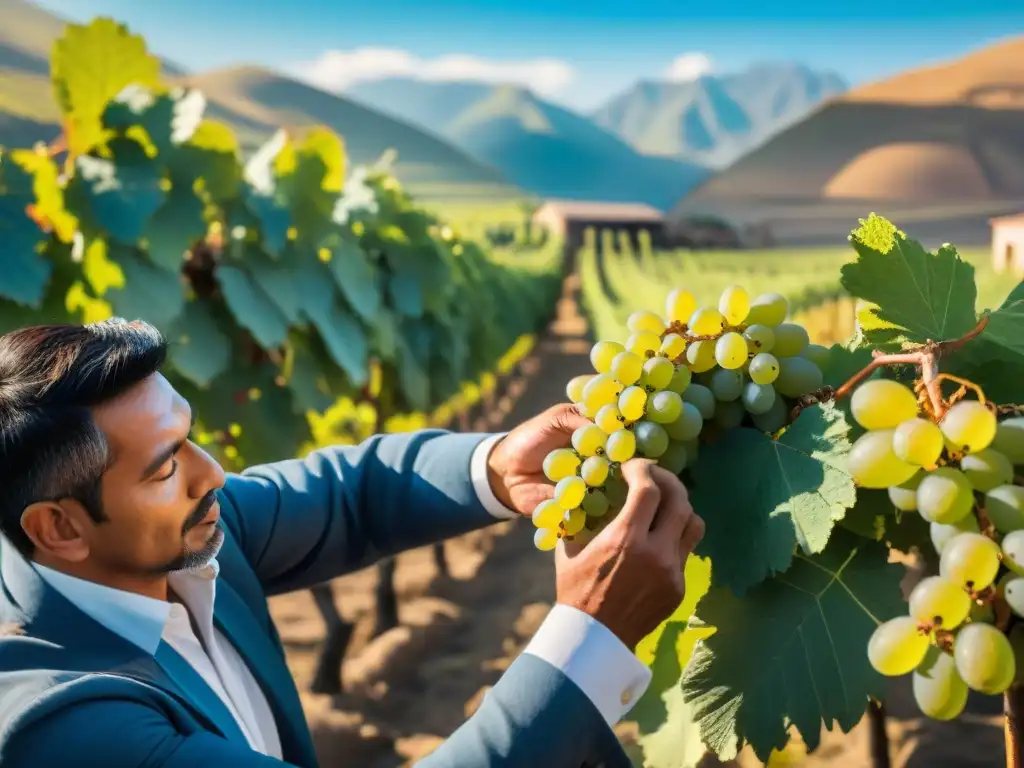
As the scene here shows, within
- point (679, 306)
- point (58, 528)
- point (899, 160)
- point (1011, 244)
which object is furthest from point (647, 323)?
point (899, 160)

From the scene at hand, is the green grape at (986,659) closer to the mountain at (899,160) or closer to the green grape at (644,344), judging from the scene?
the green grape at (644,344)

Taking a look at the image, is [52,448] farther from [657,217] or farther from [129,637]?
[657,217]

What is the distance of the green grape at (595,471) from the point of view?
98 centimetres

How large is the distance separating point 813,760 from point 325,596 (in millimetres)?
2321

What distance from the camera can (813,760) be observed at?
9.25 feet

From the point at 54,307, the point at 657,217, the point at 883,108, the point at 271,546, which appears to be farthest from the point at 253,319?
the point at 883,108

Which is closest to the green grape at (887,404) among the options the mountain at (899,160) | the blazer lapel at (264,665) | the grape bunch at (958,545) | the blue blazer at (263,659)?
the grape bunch at (958,545)

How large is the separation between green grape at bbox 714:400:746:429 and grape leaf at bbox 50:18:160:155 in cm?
239

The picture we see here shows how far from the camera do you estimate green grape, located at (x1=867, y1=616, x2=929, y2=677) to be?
0.73 m

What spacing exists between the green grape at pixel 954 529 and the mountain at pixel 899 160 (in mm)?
52089

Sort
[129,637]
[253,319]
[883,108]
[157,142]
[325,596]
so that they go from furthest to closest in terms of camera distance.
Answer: [883,108]
[325,596]
[253,319]
[157,142]
[129,637]

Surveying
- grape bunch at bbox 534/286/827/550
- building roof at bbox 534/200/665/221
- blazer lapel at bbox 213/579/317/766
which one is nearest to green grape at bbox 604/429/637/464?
grape bunch at bbox 534/286/827/550

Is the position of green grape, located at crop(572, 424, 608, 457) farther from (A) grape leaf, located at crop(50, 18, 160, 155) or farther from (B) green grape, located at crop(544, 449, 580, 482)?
(A) grape leaf, located at crop(50, 18, 160, 155)

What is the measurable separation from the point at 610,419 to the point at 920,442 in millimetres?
362
